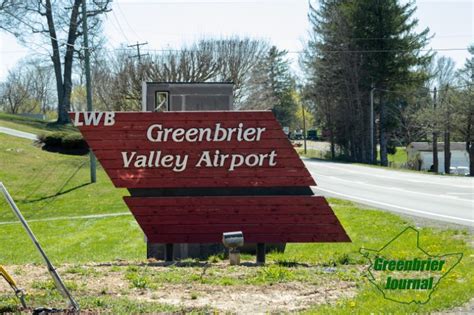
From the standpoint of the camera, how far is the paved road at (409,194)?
16.6 meters

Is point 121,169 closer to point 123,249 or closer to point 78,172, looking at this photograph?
point 123,249

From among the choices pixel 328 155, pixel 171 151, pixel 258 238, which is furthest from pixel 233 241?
pixel 328 155

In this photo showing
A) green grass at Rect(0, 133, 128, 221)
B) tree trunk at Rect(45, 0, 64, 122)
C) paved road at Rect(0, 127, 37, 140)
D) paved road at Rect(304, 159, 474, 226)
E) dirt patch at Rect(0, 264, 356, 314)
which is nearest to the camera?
dirt patch at Rect(0, 264, 356, 314)

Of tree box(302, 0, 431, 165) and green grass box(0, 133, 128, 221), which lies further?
tree box(302, 0, 431, 165)

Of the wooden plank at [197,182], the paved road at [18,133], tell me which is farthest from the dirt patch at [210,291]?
the paved road at [18,133]

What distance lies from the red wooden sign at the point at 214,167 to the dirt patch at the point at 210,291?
1.88 metres

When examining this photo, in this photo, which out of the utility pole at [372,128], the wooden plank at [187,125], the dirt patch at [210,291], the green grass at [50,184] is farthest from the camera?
the utility pole at [372,128]

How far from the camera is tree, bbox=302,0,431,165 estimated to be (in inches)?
2115

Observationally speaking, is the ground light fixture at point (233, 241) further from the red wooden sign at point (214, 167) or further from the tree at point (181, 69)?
the tree at point (181, 69)

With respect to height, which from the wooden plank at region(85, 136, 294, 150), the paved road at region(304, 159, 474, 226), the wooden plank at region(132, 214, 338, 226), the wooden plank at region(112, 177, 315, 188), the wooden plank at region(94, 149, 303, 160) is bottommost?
the paved road at region(304, 159, 474, 226)

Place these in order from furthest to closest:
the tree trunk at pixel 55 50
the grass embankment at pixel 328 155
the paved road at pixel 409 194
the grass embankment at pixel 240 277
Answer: the grass embankment at pixel 328 155
the tree trunk at pixel 55 50
the paved road at pixel 409 194
the grass embankment at pixel 240 277

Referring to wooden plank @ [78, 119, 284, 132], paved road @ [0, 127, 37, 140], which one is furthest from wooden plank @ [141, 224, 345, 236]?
paved road @ [0, 127, 37, 140]

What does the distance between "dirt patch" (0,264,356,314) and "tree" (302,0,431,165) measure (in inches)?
1894

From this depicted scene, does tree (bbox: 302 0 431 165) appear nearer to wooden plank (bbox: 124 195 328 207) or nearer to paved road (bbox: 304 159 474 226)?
paved road (bbox: 304 159 474 226)
